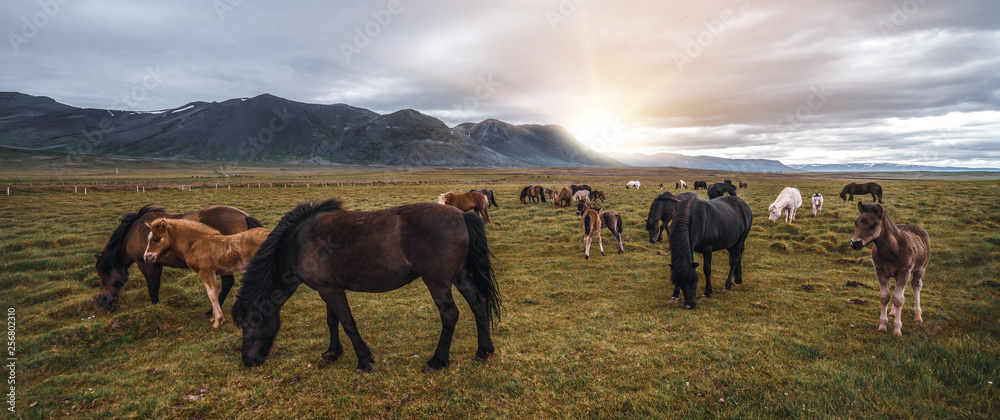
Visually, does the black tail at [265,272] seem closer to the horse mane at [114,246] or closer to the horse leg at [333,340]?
the horse leg at [333,340]

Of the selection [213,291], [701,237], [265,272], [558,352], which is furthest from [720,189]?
[213,291]

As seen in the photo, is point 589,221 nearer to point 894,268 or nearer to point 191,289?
point 894,268

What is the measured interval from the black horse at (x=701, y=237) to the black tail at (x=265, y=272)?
803 cm

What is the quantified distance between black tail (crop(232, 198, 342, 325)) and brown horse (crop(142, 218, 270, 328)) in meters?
2.06

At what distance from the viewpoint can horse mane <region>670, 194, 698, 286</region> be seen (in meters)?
8.32

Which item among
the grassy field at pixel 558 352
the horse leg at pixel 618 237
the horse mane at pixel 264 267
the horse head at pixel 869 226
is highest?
the horse head at pixel 869 226

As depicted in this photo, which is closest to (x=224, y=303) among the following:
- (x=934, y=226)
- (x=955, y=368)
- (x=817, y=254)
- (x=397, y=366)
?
(x=397, y=366)

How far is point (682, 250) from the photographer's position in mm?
8398

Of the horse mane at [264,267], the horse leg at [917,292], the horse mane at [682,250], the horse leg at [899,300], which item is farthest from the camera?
the horse mane at [682,250]

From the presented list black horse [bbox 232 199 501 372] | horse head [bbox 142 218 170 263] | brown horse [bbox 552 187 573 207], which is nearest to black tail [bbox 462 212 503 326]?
black horse [bbox 232 199 501 372]

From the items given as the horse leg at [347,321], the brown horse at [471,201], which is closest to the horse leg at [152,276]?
the horse leg at [347,321]

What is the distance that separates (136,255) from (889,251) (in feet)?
52.5

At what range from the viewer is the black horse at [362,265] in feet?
18.5

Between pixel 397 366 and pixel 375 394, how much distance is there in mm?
762
